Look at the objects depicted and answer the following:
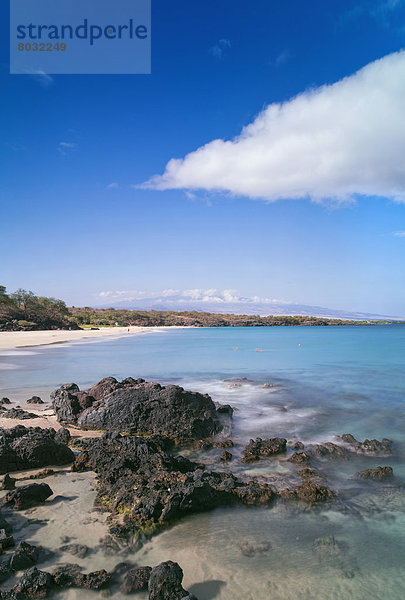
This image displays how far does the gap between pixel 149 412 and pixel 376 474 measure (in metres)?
5.41

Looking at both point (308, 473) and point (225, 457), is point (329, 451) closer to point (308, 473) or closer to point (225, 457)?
point (308, 473)

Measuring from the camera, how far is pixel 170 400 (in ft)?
31.8

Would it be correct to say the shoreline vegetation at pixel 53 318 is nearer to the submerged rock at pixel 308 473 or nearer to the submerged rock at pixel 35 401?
the submerged rock at pixel 35 401

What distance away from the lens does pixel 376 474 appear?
7.21m

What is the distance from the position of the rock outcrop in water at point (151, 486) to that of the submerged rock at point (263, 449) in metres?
1.25

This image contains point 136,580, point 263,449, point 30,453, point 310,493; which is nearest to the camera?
point 136,580

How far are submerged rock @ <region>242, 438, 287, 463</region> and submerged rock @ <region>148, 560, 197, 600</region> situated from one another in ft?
13.4

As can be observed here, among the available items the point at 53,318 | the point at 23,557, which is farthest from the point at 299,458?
the point at 53,318

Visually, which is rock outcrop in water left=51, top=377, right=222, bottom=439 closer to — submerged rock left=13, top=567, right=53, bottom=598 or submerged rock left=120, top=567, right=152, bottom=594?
submerged rock left=120, top=567, right=152, bottom=594

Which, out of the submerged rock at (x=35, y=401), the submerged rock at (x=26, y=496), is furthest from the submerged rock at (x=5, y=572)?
the submerged rock at (x=35, y=401)

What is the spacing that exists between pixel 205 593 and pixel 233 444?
4891 mm

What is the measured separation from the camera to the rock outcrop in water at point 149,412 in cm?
943

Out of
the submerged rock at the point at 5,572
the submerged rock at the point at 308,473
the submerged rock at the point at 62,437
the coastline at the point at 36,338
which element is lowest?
the coastline at the point at 36,338

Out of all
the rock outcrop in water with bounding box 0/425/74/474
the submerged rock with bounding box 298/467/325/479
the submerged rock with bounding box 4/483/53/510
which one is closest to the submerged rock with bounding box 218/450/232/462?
the submerged rock with bounding box 298/467/325/479
